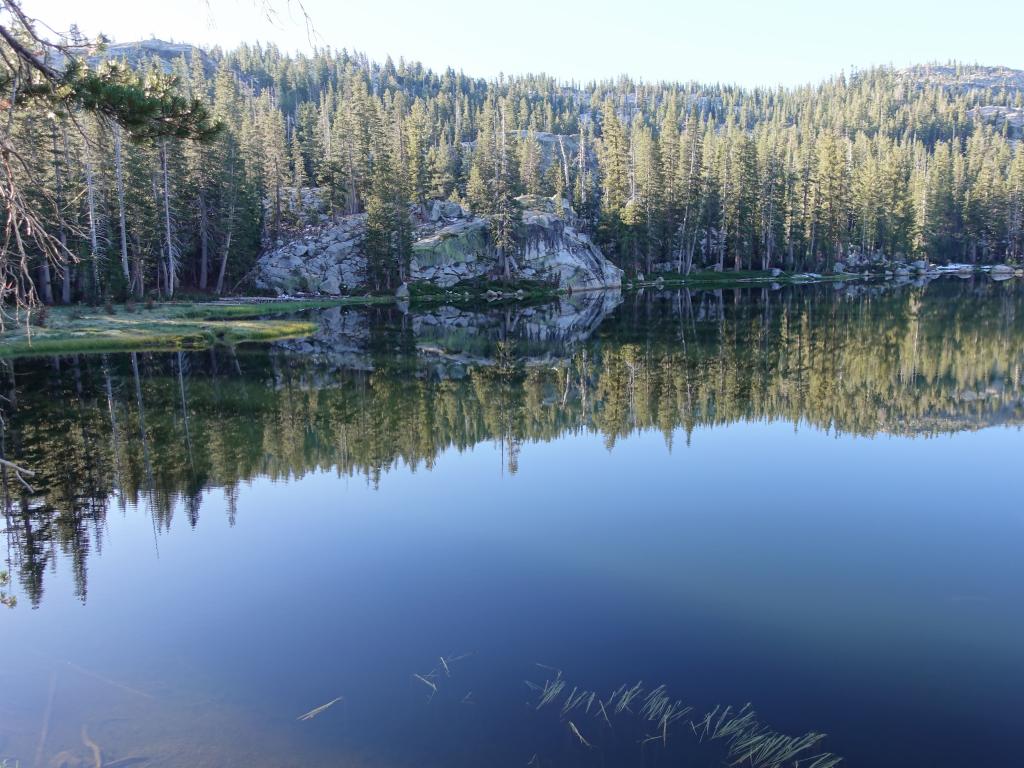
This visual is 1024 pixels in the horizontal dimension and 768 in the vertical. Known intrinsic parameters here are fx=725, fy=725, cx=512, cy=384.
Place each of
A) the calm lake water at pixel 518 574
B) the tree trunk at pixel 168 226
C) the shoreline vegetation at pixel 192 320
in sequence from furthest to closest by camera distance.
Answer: the tree trunk at pixel 168 226
the shoreline vegetation at pixel 192 320
the calm lake water at pixel 518 574

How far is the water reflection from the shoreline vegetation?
7.21ft

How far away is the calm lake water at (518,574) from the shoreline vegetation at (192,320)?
32.0 feet

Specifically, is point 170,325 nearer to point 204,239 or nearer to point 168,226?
point 168,226

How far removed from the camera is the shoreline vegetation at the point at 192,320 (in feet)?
133

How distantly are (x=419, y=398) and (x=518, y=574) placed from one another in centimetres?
1597

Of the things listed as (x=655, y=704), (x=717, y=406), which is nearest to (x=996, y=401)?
(x=717, y=406)

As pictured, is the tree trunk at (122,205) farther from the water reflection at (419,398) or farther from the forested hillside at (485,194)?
the water reflection at (419,398)

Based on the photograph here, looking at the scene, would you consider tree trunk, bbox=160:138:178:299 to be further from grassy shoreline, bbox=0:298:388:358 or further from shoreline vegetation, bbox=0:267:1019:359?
grassy shoreline, bbox=0:298:388:358

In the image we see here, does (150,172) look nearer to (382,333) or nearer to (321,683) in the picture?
(382,333)

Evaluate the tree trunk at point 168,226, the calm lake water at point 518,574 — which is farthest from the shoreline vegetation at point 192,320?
the calm lake water at point 518,574

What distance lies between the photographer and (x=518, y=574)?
13.0 meters

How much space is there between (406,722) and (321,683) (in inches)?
60.9

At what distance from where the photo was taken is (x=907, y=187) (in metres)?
117

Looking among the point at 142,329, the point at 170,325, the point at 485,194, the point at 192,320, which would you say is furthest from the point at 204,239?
the point at 485,194
